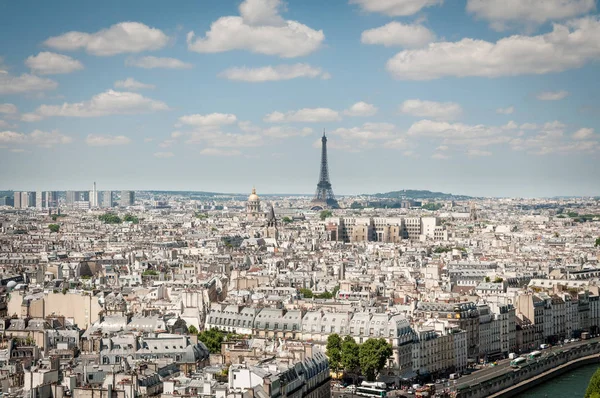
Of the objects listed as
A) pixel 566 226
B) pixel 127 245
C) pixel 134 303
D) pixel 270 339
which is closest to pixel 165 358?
pixel 270 339

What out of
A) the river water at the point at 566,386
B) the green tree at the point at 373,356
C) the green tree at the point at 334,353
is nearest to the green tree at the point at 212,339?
the green tree at the point at 334,353

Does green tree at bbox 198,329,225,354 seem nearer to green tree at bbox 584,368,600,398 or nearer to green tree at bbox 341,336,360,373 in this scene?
green tree at bbox 341,336,360,373

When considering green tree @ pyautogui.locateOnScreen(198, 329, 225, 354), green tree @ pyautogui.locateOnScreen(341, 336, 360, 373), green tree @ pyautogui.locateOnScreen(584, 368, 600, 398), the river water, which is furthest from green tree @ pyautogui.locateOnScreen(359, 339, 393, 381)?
green tree @ pyautogui.locateOnScreen(584, 368, 600, 398)

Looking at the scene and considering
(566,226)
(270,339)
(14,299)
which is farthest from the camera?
Result: (566,226)

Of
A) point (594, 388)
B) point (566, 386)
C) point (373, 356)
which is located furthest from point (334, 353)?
point (566, 386)

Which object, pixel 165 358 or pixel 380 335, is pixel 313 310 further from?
pixel 165 358

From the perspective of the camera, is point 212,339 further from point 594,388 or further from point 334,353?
point 594,388
